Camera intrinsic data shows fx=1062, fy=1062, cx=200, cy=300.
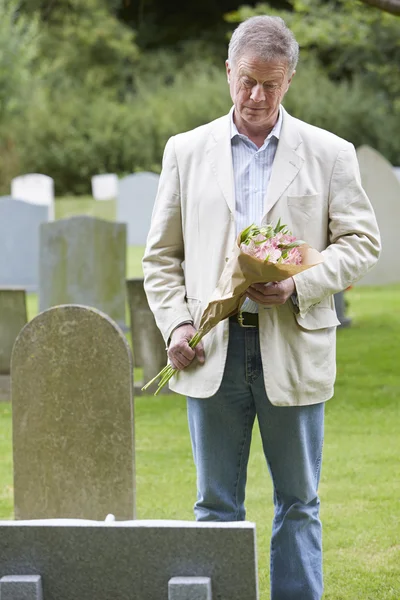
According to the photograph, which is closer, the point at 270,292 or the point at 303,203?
the point at 270,292

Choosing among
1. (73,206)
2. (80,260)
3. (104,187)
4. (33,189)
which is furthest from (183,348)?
(73,206)

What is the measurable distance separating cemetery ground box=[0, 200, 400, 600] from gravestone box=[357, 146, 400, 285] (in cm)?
538

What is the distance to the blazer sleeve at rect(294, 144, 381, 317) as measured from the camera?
3396 mm

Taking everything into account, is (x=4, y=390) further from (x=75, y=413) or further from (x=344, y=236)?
(x=344, y=236)

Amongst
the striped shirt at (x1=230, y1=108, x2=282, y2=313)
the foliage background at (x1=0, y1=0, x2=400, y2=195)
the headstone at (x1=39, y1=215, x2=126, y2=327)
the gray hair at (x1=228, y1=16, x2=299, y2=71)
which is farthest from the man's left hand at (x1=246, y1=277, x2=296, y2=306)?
the foliage background at (x1=0, y1=0, x2=400, y2=195)

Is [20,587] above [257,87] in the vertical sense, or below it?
below

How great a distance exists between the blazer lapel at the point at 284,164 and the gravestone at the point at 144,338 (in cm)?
492

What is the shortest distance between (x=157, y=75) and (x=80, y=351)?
3273 centimetres

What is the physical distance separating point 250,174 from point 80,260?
6.06 meters

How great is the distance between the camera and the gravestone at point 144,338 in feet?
27.3

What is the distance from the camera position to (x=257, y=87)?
329 centimetres

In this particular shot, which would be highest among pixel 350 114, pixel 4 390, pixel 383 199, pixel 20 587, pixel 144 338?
pixel 350 114

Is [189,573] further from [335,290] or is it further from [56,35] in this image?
[56,35]

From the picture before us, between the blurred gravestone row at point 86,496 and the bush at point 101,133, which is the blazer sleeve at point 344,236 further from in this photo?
the bush at point 101,133
